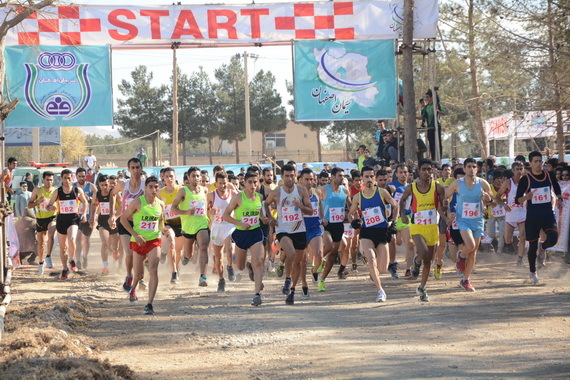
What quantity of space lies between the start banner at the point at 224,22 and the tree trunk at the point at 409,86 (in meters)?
0.48

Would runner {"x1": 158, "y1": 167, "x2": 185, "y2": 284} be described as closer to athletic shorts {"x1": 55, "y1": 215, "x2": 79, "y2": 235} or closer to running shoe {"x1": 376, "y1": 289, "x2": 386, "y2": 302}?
athletic shorts {"x1": 55, "y1": 215, "x2": 79, "y2": 235}

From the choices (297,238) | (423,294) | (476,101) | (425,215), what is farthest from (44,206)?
(476,101)

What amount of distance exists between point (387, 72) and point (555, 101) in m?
6.10

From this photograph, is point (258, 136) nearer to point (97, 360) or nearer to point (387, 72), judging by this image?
point (387, 72)

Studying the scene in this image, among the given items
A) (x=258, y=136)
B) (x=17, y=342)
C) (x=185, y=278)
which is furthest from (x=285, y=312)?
(x=258, y=136)

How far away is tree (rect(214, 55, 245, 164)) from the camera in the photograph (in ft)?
210

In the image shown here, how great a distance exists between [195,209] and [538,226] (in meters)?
5.45

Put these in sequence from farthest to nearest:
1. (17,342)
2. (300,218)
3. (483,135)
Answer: (483,135), (300,218), (17,342)

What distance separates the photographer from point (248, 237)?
11727 mm

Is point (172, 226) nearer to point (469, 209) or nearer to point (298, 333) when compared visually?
point (469, 209)

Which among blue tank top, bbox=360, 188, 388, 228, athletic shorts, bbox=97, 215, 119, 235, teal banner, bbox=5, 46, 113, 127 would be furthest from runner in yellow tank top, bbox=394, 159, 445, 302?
teal banner, bbox=5, 46, 113, 127

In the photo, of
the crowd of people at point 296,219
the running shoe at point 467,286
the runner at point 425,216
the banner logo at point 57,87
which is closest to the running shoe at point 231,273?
the crowd of people at point 296,219

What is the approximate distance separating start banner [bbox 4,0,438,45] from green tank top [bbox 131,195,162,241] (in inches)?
464

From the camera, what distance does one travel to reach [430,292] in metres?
12.3
